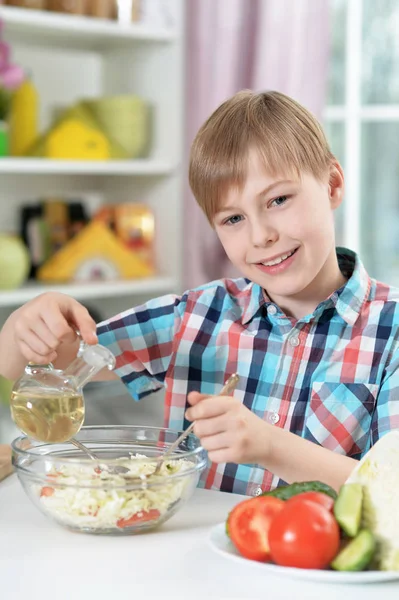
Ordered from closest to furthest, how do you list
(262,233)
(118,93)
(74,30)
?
A: (262,233) < (74,30) < (118,93)

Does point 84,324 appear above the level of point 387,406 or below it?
above

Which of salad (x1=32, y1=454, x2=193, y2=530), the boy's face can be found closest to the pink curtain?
the boy's face

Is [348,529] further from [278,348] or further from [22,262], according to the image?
[22,262]

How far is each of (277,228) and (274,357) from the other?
22cm

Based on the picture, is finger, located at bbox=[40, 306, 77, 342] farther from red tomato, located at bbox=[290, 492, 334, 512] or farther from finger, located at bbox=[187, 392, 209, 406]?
red tomato, located at bbox=[290, 492, 334, 512]

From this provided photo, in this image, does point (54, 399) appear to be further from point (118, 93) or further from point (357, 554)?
point (118, 93)

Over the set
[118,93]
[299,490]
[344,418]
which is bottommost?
[344,418]

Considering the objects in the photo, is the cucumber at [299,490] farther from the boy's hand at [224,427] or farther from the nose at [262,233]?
the nose at [262,233]

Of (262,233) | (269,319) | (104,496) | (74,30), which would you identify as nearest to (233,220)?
(262,233)

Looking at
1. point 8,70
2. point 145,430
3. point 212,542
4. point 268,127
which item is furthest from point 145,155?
point 212,542

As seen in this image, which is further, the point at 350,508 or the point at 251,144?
the point at 251,144

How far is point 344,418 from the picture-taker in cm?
140

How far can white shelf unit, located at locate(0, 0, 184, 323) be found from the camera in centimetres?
301

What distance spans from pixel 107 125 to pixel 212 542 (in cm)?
231
